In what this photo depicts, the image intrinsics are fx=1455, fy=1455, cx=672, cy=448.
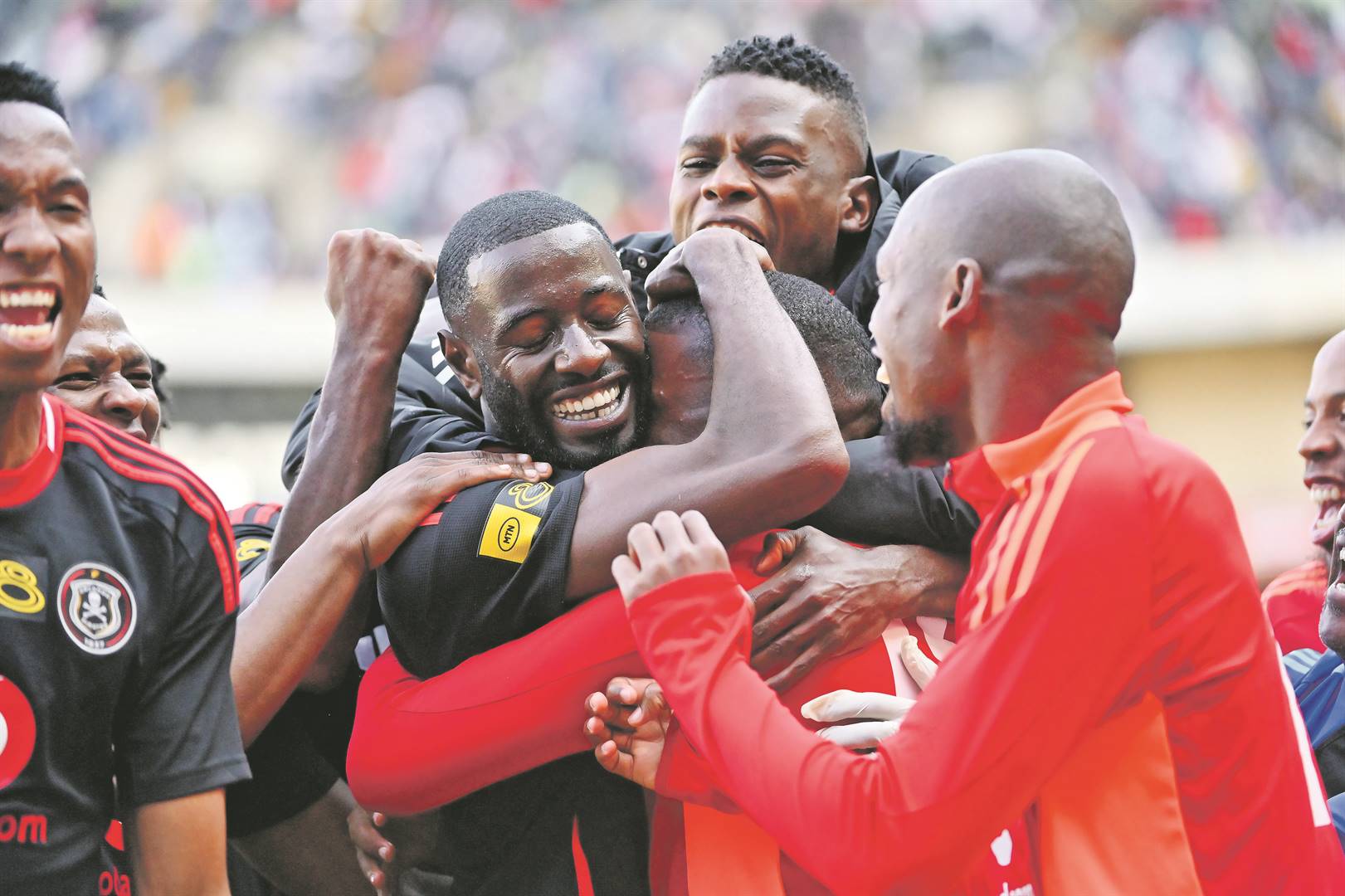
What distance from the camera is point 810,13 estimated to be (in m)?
15.9

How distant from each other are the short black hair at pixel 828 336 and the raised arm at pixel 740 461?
17 cm

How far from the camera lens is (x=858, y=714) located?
254cm

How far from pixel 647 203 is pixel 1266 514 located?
6.90 metres

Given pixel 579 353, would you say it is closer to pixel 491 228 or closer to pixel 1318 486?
pixel 491 228

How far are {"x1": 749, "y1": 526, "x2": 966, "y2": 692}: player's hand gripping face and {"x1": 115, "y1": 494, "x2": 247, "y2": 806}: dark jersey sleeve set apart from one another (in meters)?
0.90

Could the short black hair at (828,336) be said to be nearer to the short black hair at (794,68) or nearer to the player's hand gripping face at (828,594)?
the player's hand gripping face at (828,594)

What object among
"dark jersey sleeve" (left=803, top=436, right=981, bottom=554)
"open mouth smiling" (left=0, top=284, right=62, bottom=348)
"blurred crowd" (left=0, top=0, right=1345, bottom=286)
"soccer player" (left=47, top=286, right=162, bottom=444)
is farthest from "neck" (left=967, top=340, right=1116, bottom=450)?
"blurred crowd" (left=0, top=0, right=1345, bottom=286)

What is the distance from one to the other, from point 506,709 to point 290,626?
18.7 inches

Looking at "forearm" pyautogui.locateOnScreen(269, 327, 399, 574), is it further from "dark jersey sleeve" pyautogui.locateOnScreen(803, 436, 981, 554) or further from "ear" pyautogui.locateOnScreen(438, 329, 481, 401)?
"dark jersey sleeve" pyautogui.locateOnScreen(803, 436, 981, 554)

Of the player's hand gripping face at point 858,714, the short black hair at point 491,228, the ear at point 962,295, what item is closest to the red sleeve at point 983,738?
the player's hand gripping face at point 858,714

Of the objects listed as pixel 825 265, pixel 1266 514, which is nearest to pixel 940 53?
pixel 1266 514

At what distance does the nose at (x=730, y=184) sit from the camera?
3.60 metres

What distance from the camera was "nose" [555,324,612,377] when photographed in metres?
2.73

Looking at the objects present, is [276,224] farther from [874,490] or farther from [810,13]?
[874,490]
